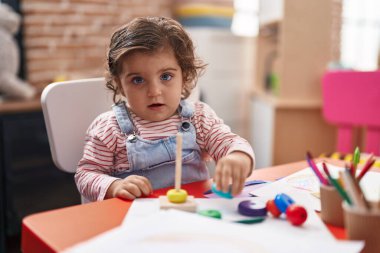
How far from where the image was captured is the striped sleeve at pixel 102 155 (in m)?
0.82

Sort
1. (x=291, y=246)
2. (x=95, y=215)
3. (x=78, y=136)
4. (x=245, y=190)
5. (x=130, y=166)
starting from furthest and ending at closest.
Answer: (x=78, y=136) < (x=130, y=166) < (x=245, y=190) < (x=95, y=215) < (x=291, y=246)

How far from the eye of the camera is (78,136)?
3.12ft

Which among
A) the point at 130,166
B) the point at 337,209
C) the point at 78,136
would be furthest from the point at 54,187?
the point at 337,209

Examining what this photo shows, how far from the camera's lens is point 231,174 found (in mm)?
674

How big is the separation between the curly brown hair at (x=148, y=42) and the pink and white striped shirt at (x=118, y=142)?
0.09m

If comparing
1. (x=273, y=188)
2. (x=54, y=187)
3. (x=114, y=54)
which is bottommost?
(x=54, y=187)

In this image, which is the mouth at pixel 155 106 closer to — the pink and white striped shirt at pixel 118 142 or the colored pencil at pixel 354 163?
the pink and white striped shirt at pixel 118 142

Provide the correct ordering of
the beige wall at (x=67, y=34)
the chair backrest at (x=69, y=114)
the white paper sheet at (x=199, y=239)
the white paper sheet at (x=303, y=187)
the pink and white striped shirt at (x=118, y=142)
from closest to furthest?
the white paper sheet at (x=199, y=239) → the white paper sheet at (x=303, y=187) → the pink and white striped shirt at (x=118, y=142) → the chair backrest at (x=69, y=114) → the beige wall at (x=67, y=34)

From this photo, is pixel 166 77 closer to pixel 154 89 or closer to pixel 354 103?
pixel 154 89

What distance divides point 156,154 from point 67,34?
66.2 inches

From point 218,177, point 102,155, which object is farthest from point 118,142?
point 218,177

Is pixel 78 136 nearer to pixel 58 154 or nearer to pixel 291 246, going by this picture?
pixel 58 154

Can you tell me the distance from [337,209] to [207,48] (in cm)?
203

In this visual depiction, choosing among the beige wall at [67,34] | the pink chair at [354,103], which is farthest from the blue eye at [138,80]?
the beige wall at [67,34]
